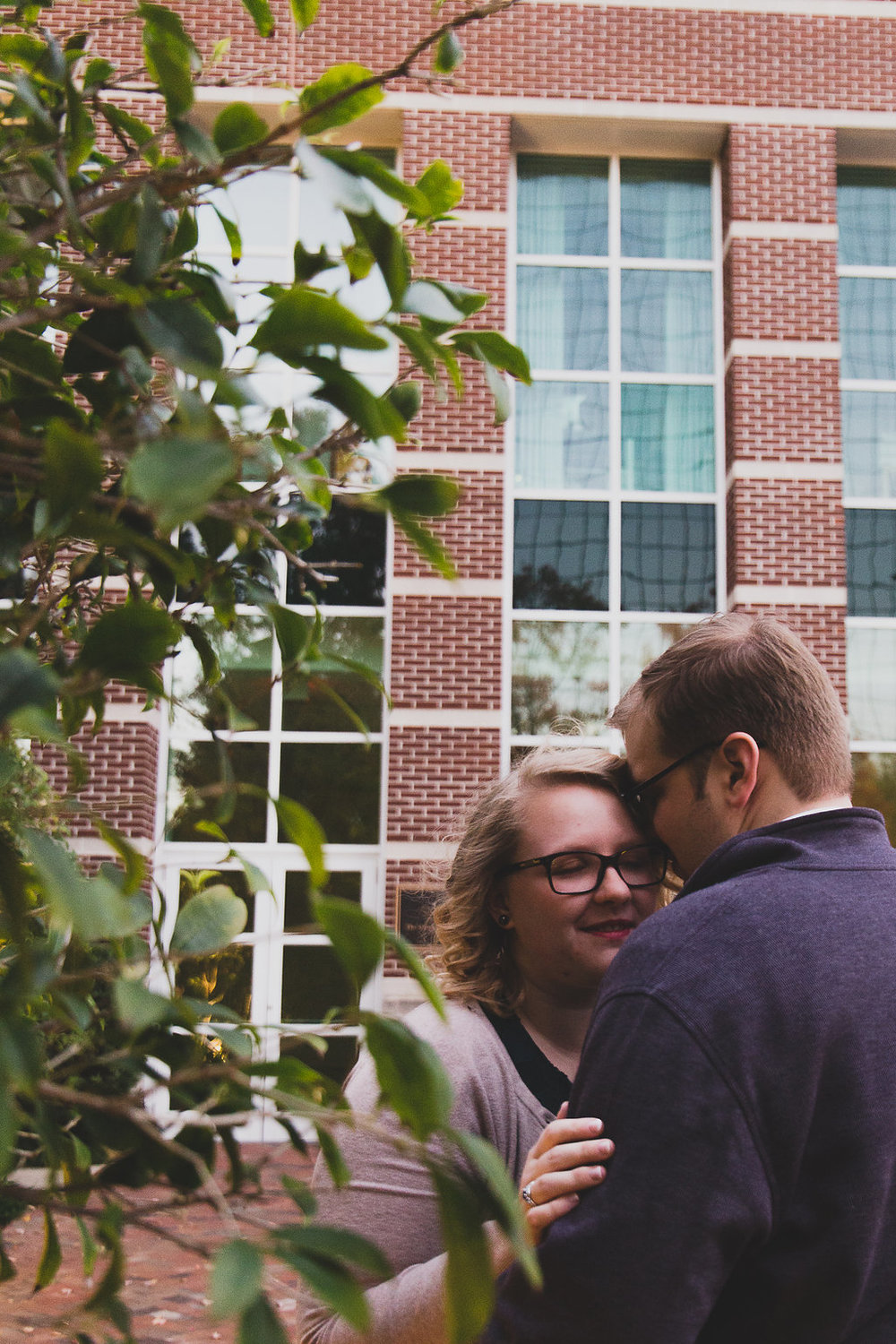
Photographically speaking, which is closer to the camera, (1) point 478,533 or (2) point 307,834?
(2) point 307,834

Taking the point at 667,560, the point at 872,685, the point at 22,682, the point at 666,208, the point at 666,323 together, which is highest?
the point at 666,208

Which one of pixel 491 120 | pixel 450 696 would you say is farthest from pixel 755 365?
pixel 450 696

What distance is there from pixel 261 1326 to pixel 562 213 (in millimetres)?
12662

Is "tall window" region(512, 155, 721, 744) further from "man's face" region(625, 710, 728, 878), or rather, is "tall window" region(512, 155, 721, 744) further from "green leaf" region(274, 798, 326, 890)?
"green leaf" region(274, 798, 326, 890)

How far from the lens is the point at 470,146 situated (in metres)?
11.7

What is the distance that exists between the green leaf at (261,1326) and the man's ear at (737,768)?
1298mm

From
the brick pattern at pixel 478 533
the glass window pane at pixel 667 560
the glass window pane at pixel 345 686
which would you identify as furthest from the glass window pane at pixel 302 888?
the glass window pane at pixel 667 560

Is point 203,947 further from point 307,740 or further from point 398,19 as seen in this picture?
point 398,19

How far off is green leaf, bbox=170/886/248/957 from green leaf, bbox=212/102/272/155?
554mm

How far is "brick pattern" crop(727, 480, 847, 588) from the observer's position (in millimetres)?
11406

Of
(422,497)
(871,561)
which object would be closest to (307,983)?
(871,561)

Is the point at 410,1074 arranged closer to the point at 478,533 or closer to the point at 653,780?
the point at 653,780

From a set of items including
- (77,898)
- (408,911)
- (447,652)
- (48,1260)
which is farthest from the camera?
(447,652)

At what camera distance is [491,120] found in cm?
1176
